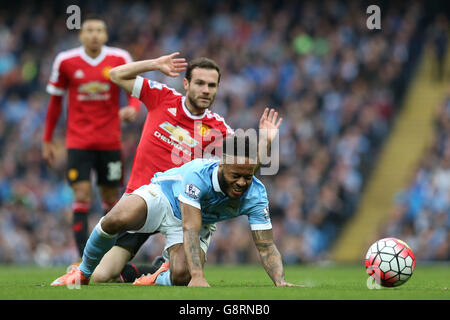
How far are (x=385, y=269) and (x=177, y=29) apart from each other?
1532cm

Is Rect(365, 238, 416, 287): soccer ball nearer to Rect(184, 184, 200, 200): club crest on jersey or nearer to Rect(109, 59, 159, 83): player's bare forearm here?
Rect(184, 184, 200, 200): club crest on jersey

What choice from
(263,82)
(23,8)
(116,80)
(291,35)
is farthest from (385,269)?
(23,8)

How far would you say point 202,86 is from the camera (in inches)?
301

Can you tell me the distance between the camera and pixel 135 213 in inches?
268

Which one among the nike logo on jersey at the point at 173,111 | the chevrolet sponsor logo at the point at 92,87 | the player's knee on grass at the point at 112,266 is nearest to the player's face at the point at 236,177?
the nike logo on jersey at the point at 173,111

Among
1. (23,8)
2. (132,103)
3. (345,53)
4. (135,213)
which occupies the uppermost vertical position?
(23,8)

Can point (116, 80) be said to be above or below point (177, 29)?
below

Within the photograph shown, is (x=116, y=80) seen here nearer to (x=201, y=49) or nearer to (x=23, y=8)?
(x=201, y=49)

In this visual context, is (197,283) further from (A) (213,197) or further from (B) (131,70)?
(B) (131,70)

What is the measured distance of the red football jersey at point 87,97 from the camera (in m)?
9.55

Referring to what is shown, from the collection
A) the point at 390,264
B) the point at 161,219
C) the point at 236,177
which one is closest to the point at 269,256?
the point at 236,177

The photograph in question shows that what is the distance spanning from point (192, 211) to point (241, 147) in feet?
2.46

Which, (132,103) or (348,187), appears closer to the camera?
(132,103)
